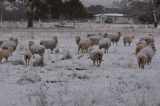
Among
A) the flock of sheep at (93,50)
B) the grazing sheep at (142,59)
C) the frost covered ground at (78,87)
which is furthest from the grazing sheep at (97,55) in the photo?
the grazing sheep at (142,59)

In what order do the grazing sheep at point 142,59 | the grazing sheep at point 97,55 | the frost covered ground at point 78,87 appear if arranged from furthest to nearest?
the grazing sheep at point 97,55 < the grazing sheep at point 142,59 < the frost covered ground at point 78,87

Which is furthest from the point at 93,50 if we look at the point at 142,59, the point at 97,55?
the point at 142,59

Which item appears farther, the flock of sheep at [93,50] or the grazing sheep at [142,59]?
the flock of sheep at [93,50]

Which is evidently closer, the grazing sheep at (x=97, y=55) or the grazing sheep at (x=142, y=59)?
the grazing sheep at (x=142, y=59)

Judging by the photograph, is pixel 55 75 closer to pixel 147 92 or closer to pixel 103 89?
pixel 103 89

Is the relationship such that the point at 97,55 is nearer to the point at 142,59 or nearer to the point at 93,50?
the point at 93,50

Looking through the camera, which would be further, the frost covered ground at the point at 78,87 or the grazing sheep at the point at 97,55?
the grazing sheep at the point at 97,55

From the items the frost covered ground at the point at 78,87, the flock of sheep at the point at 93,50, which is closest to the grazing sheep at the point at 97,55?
the flock of sheep at the point at 93,50

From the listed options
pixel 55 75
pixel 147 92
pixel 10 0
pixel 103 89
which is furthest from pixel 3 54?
pixel 10 0

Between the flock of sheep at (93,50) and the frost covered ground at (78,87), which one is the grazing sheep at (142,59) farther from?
the frost covered ground at (78,87)

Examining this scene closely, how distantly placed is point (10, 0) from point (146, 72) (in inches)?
1715

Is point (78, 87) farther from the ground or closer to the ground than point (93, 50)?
closer to the ground

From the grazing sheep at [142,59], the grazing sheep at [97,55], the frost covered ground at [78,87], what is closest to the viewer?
the frost covered ground at [78,87]

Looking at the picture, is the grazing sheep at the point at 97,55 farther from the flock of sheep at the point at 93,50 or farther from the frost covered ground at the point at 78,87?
the frost covered ground at the point at 78,87
